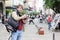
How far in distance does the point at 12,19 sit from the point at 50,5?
18.6 metres

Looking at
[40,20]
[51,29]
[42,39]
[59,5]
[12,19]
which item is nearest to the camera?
[12,19]

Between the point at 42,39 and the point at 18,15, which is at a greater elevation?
the point at 18,15

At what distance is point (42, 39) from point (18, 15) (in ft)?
22.9

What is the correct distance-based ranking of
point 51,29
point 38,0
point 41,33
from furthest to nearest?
point 38,0, point 51,29, point 41,33

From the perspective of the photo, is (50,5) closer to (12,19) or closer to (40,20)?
(12,19)

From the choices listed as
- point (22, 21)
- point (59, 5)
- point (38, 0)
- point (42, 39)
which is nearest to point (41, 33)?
point (42, 39)

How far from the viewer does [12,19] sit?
33.3 feet

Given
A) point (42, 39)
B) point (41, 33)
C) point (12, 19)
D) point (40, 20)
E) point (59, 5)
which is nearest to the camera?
point (12, 19)

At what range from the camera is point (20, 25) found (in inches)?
405

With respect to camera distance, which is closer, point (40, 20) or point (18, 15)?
point (18, 15)

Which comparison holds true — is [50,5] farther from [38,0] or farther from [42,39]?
[38,0]

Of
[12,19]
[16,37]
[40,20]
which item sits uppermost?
[12,19]

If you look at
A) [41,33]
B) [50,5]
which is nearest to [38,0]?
[50,5]

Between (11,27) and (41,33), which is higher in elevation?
(11,27)
